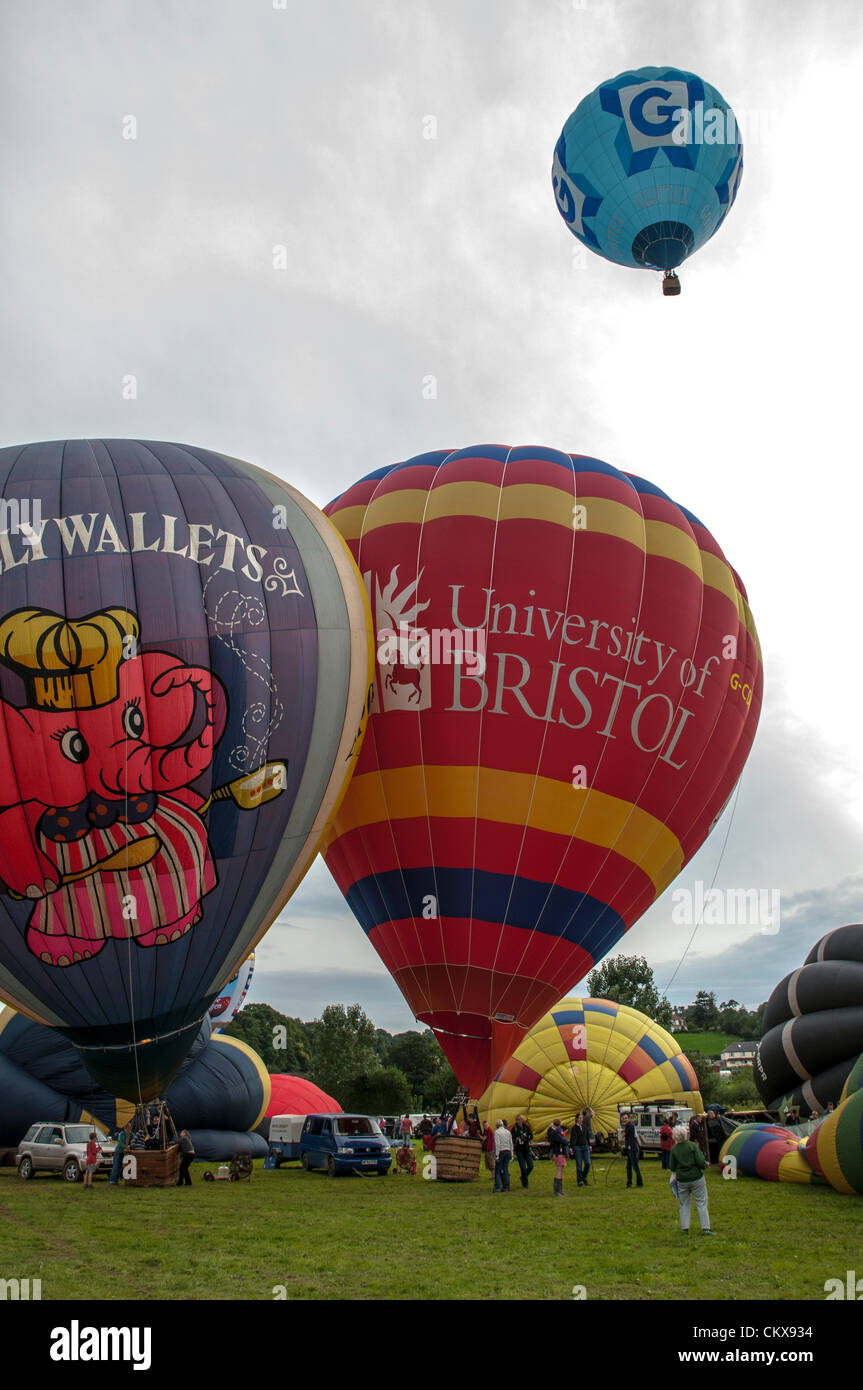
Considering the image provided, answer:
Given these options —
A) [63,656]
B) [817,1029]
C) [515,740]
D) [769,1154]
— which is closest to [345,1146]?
[769,1154]

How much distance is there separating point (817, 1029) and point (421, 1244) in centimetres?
1309

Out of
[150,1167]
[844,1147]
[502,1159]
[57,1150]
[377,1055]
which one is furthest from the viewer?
[377,1055]

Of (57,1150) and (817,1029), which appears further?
(817,1029)

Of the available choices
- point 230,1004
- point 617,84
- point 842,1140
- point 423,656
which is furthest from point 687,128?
point 230,1004

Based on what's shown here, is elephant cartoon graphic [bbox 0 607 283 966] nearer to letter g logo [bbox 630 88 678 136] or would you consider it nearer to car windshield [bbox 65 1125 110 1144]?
car windshield [bbox 65 1125 110 1144]

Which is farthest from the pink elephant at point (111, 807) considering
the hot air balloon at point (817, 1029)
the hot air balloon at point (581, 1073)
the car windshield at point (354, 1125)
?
the hot air balloon at point (817, 1029)

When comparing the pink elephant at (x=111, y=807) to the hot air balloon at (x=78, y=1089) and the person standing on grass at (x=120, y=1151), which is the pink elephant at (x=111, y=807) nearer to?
the person standing on grass at (x=120, y=1151)

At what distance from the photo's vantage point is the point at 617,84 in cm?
1891

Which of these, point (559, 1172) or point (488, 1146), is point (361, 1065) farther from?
point (559, 1172)

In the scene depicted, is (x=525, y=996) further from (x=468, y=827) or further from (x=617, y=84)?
(x=617, y=84)

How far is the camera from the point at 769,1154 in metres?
15.9

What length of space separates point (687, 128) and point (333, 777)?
41.3ft

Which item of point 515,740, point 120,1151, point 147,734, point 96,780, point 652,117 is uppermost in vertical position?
point 652,117

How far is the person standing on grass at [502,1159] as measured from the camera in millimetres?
13633
